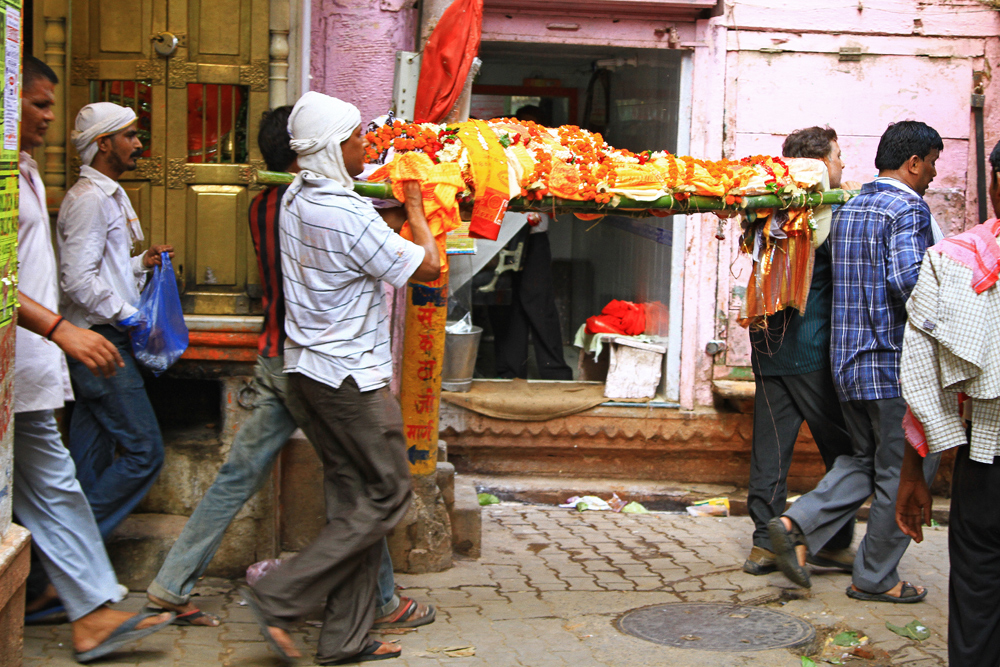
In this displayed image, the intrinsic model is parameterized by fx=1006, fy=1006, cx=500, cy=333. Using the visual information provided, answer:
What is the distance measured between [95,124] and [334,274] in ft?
4.30

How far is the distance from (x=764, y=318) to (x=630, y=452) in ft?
6.04

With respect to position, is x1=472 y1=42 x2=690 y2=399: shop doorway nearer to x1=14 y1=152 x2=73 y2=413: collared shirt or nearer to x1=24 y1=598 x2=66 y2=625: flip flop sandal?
x1=14 y1=152 x2=73 y2=413: collared shirt

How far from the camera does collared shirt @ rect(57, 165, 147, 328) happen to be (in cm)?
384

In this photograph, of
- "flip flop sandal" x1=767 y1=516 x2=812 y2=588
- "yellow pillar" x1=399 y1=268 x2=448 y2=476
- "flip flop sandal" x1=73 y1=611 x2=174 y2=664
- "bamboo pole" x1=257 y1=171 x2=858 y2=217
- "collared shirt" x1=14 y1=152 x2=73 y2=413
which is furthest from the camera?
"yellow pillar" x1=399 y1=268 x2=448 y2=476

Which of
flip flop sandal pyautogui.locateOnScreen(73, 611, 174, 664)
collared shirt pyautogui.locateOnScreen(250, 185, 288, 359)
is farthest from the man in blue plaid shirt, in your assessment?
flip flop sandal pyautogui.locateOnScreen(73, 611, 174, 664)

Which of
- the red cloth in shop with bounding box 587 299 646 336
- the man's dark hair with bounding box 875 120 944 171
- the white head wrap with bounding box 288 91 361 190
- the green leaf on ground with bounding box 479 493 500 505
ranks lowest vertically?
the green leaf on ground with bounding box 479 493 500 505

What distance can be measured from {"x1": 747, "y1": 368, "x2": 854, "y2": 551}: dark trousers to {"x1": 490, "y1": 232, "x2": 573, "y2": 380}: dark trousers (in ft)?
7.96

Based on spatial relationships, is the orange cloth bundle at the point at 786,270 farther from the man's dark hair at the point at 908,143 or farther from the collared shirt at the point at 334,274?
the collared shirt at the point at 334,274

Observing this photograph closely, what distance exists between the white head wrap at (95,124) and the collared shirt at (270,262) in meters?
0.71

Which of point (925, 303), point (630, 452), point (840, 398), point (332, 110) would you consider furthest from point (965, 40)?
point (332, 110)

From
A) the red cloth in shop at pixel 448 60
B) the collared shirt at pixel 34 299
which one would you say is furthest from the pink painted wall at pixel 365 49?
the collared shirt at pixel 34 299

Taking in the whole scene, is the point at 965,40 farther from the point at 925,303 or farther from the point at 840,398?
the point at 925,303

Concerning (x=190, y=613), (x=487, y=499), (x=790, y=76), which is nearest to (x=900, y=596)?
(x=487, y=499)

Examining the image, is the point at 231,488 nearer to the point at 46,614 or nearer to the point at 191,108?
the point at 46,614
